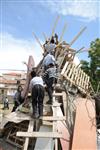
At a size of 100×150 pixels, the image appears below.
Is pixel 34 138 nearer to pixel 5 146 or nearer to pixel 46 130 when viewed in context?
pixel 46 130

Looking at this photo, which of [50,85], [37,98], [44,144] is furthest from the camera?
[50,85]

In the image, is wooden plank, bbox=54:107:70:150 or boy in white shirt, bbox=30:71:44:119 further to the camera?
boy in white shirt, bbox=30:71:44:119

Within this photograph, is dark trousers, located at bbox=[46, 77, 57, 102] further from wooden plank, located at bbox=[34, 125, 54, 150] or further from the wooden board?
wooden plank, located at bbox=[34, 125, 54, 150]

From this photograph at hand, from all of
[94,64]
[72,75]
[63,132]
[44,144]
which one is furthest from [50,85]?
[94,64]

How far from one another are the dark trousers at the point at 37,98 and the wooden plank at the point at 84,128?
3.39ft

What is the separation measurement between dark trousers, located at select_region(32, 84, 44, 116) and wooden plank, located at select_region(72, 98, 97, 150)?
1032mm

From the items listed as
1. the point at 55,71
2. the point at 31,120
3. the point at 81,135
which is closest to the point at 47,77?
the point at 55,71

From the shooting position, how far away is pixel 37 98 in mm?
7309

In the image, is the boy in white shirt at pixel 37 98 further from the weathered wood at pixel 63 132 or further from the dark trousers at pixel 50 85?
the dark trousers at pixel 50 85

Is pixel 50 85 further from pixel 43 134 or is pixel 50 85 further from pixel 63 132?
pixel 43 134

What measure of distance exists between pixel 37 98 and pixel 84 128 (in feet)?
4.72

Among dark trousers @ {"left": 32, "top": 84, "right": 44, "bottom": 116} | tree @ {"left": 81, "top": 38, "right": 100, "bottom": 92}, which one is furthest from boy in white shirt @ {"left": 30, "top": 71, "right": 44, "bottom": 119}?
tree @ {"left": 81, "top": 38, "right": 100, "bottom": 92}

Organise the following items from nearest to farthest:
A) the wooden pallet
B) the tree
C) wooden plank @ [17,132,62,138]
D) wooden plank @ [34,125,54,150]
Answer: wooden plank @ [17,132,62,138], wooden plank @ [34,125,54,150], the wooden pallet, the tree

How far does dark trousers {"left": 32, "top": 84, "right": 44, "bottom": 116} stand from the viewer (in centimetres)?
725
